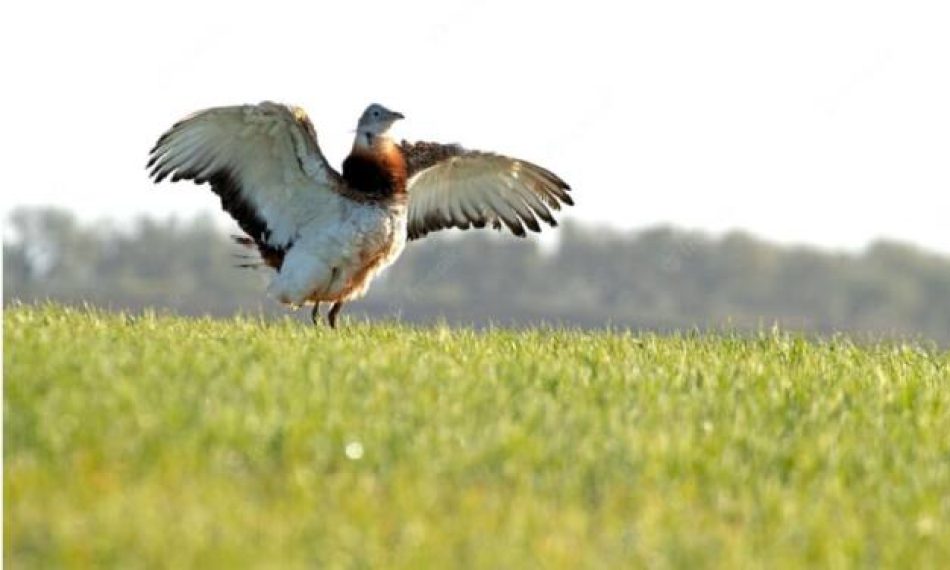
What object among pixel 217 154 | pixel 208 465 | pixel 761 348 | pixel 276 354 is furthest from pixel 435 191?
pixel 208 465

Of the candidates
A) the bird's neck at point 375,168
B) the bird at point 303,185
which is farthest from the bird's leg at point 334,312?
the bird's neck at point 375,168

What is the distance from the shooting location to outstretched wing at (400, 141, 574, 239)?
47.7 ft

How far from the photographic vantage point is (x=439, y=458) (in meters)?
8.34

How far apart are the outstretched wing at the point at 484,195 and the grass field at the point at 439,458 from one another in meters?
3.52

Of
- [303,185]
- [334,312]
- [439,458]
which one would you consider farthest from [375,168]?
[439,458]

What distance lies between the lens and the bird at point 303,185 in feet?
43.0

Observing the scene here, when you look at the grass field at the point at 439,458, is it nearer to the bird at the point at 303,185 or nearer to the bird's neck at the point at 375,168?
the bird at the point at 303,185

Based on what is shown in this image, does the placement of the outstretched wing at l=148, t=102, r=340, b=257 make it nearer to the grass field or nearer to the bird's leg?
the bird's leg

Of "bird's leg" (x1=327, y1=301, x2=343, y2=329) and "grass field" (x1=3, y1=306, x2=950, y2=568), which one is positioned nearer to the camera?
"grass field" (x1=3, y1=306, x2=950, y2=568)

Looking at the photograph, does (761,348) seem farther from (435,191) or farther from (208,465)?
(208,465)

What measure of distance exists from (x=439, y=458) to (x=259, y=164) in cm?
563

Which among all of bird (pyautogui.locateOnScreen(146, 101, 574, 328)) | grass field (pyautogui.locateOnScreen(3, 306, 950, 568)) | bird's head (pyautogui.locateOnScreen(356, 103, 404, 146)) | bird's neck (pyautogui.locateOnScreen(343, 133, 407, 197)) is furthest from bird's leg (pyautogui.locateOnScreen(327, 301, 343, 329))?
grass field (pyautogui.locateOnScreen(3, 306, 950, 568))

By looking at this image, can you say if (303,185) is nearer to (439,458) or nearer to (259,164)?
(259,164)

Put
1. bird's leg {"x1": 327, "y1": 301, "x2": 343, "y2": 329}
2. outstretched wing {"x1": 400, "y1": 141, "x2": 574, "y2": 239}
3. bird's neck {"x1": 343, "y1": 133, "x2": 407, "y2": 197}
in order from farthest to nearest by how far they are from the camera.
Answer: outstretched wing {"x1": 400, "y1": 141, "x2": 574, "y2": 239}
bird's leg {"x1": 327, "y1": 301, "x2": 343, "y2": 329}
bird's neck {"x1": 343, "y1": 133, "x2": 407, "y2": 197}
